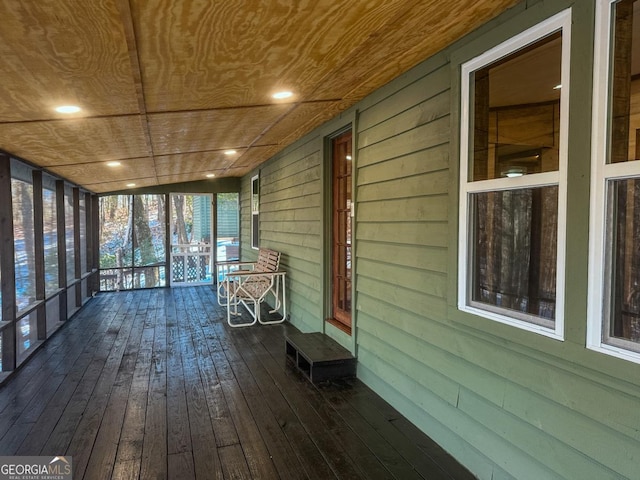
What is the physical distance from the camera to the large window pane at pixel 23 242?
12.5 feet

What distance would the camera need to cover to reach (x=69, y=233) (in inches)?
232

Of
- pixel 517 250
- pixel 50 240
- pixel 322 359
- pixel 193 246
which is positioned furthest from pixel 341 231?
pixel 193 246

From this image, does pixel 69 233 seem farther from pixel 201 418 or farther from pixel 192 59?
pixel 192 59

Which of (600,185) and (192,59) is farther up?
(192,59)

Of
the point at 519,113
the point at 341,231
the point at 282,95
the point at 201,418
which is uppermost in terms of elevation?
the point at 282,95

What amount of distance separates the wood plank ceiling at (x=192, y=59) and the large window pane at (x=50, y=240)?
5.04 feet

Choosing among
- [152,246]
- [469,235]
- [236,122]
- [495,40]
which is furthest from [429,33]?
[152,246]

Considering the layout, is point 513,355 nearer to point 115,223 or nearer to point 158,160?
point 158,160

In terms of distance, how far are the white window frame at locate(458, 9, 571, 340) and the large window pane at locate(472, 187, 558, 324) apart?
0.03 m

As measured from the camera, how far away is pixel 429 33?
2016mm

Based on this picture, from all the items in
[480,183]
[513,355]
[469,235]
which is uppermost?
[480,183]

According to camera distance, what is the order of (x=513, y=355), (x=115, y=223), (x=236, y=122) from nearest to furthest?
(x=513, y=355) < (x=236, y=122) < (x=115, y=223)

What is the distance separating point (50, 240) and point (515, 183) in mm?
5152

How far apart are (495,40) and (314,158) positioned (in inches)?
104
